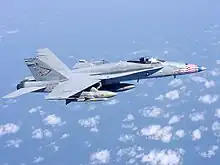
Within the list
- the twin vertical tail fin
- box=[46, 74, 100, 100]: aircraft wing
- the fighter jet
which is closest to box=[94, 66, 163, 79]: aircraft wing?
the fighter jet

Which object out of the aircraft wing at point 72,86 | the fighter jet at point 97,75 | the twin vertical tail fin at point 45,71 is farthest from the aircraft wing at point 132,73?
the twin vertical tail fin at point 45,71

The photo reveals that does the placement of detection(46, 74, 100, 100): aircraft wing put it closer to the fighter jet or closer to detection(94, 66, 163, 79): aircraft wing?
the fighter jet

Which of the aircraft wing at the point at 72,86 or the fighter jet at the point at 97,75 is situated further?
the fighter jet at the point at 97,75

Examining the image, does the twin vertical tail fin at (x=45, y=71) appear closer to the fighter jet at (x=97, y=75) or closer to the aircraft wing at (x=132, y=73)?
the fighter jet at (x=97, y=75)

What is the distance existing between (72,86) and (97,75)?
356 centimetres

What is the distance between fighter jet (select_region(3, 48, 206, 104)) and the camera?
3838 centimetres

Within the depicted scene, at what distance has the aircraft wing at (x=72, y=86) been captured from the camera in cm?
3572

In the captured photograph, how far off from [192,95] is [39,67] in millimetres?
118073

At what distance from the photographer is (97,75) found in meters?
40.2

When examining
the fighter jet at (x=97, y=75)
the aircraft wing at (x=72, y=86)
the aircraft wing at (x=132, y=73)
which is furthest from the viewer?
the aircraft wing at (x=132, y=73)

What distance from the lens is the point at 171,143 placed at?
128 metres

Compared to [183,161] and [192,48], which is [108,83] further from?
Answer: [192,48]

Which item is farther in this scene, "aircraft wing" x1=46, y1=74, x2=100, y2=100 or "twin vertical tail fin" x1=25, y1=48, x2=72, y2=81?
"twin vertical tail fin" x1=25, y1=48, x2=72, y2=81

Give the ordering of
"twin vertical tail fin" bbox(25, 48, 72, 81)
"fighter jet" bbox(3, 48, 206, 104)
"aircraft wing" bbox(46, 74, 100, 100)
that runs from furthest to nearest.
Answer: "twin vertical tail fin" bbox(25, 48, 72, 81) → "fighter jet" bbox(3, 48, 206, 104) → "aircraft wing" bbox(46, 74, 100, 100)
